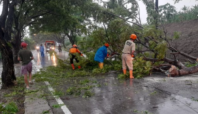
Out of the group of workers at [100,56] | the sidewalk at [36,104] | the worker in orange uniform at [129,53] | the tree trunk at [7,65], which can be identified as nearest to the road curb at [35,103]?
the sidewalk at [36,104]

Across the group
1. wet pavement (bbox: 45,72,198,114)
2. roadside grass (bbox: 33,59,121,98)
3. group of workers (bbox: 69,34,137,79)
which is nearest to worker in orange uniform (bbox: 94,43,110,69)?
group of workers (bbox: 69,34,137,79)

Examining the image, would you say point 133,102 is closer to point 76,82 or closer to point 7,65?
point 76,82

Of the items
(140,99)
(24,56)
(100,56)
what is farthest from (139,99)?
(100,56)

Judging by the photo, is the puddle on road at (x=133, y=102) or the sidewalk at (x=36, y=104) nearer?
the puddle on road at (x=133, y=102)

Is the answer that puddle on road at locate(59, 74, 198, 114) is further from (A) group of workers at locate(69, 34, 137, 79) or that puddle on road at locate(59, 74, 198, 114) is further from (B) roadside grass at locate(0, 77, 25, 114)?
(A) group of workers at locate(69, 34, 137, 79)

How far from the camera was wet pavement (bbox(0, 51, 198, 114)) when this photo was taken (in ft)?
15.1

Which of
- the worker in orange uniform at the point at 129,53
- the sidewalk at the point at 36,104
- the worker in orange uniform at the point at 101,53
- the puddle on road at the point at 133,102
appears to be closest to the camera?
the puddle on road at the point at 133,102

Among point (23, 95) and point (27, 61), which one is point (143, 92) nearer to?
point (23, 95)

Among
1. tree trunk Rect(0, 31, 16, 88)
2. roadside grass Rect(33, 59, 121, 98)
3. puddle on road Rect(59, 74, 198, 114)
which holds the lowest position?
puddle on road Rect(59, 74, 198, 114)

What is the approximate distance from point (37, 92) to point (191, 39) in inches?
540

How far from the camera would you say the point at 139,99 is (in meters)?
5.39

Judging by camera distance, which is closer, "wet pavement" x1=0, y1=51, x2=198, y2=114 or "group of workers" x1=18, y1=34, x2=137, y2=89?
"wet pavement" x1=0, y1=51, x2=198, y2=114

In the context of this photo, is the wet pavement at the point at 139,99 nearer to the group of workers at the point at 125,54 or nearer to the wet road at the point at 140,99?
the wet road at the point at 140,99

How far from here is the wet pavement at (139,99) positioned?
182 inches
